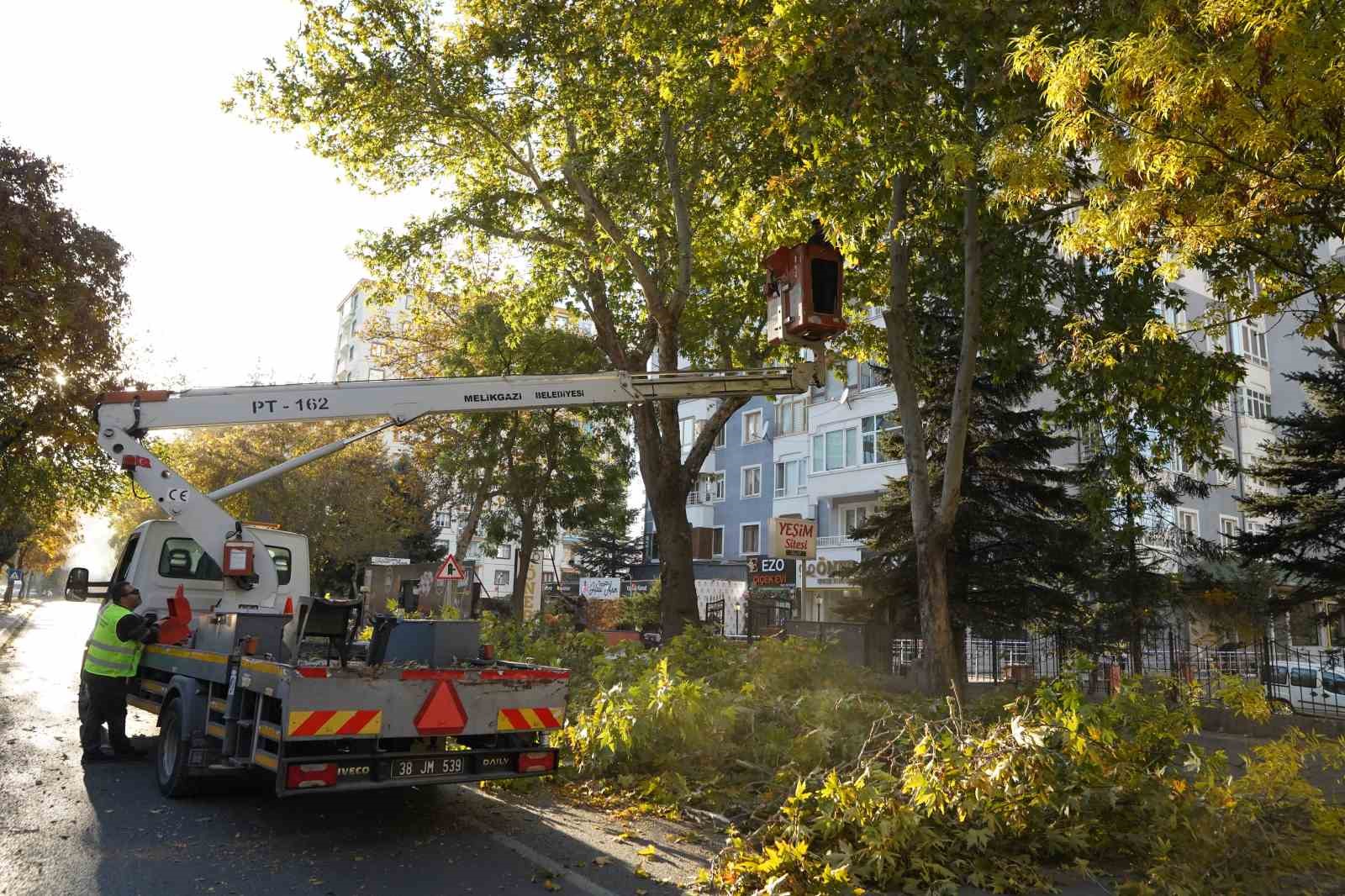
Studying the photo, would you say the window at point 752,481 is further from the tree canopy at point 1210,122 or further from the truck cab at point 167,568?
the tree canopy at point 1210,122

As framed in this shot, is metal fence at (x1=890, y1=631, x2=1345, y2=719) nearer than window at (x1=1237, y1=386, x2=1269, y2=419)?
Yes

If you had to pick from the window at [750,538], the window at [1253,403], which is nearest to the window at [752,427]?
the window at [750,538]

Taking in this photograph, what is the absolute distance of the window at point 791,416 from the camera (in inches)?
1686

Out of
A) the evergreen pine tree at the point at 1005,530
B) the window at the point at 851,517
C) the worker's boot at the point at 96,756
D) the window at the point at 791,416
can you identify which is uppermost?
the window at the point at 791,416

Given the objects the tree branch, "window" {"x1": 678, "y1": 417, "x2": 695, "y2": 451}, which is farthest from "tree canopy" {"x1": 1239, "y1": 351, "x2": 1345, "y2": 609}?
"window" {"x1": 678, "y1": 417, "x2": 695, "y2": 451}

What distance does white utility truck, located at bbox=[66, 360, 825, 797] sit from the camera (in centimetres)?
687

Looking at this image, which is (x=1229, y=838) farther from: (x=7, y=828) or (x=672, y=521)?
(x=672, y=521)

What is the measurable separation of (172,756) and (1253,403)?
4161 centimetres

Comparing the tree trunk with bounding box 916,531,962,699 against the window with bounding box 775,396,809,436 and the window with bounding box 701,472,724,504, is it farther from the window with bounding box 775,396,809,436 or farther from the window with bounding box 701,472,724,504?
the window with bounding box 701,472,724,504

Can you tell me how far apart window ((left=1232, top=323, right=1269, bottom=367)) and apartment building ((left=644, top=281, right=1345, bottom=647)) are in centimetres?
7

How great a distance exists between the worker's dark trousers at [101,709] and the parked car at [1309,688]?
55.5ft

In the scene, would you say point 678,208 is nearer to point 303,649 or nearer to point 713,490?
point 303,649

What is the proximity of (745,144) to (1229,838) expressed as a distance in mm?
11074

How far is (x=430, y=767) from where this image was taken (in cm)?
718
